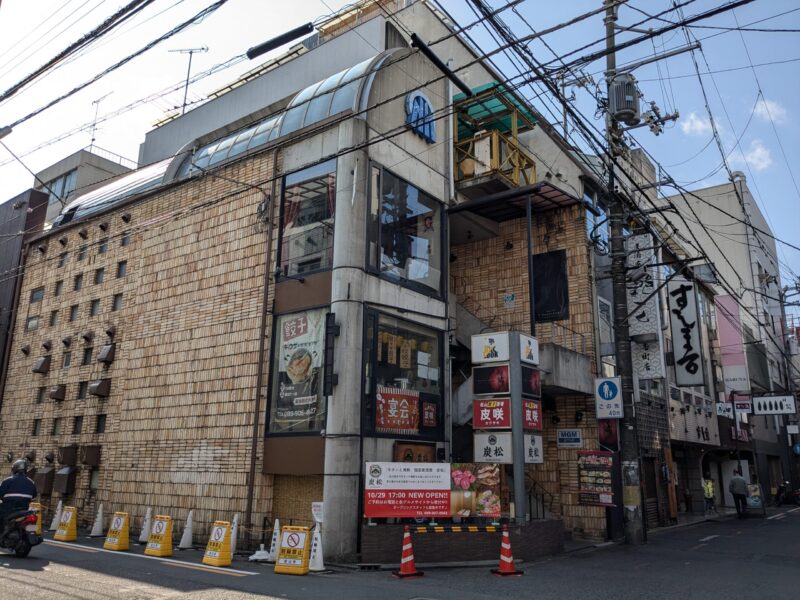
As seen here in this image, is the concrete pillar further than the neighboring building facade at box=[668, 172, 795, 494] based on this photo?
No

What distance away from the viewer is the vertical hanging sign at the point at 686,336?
23.1 m

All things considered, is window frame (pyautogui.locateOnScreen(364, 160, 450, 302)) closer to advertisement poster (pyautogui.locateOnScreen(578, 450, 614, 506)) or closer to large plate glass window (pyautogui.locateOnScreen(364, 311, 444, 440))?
large plate glass window (pyautogui.locateOnScreen(364, 311, 444, 440))

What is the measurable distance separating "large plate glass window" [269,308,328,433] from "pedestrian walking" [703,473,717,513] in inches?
897

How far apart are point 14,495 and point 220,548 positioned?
3879 mm

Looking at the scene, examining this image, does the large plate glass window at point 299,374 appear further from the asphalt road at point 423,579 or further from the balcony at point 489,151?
the balcony at point 489,151

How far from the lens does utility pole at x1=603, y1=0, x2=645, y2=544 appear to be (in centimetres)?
1603

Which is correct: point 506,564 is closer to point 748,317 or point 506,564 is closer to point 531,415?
point 531,415

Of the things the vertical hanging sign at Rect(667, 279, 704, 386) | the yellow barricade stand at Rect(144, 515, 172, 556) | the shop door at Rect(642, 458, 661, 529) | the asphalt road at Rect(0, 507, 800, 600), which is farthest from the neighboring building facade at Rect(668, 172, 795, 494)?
the yellow barricade stand at Rect(144, 515, 172, 556)

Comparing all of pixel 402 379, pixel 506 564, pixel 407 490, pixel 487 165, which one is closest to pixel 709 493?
pixel 487 165

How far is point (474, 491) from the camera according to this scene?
13.5 metres

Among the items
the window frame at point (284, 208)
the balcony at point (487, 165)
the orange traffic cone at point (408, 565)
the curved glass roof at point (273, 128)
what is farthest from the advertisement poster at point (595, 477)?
the curved glass roof at point (273, 128)

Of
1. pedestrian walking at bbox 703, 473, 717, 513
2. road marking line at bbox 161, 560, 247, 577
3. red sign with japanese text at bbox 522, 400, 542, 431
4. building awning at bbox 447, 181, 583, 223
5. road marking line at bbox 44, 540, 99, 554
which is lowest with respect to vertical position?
road marking line at bbox 44, 540, 99, 554

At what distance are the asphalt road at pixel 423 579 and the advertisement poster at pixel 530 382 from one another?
3.76 meters

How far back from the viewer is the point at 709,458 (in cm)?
3384
